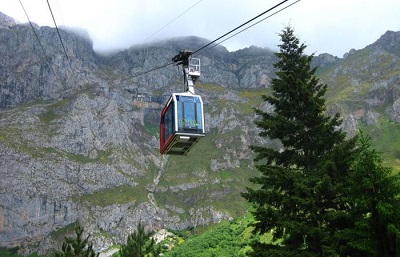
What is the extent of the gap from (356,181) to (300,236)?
4.07 meters

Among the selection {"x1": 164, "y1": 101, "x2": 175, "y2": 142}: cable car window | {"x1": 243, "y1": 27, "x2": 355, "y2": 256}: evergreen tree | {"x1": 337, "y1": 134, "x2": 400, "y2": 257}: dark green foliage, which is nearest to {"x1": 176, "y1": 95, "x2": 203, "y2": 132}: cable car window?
{"x1": 164, "y1": 101, "x2": 175, "y2": 142}: cable car window

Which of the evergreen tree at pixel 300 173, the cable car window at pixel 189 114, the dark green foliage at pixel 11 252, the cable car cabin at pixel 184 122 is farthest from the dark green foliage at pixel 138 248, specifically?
the dark green foliage at pixel 11 252

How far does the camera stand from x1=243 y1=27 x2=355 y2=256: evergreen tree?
17.6 m

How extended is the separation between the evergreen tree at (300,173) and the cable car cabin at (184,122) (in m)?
3.37

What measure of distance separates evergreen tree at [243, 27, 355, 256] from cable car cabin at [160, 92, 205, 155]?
337 centimetres

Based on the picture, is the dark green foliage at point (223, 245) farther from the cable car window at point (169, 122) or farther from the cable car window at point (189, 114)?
the cable car window at point (189, 114)

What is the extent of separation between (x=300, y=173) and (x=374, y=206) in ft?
15.5

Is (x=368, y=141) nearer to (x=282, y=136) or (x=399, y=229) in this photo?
(x=399, y=229)

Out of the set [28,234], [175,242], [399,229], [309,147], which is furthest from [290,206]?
[28,234]

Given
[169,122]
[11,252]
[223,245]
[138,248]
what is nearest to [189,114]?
[169,122]

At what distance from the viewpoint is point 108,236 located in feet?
623

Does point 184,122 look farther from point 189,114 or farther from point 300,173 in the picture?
point 300,173

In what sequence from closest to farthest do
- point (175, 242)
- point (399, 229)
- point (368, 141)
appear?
point (399, 229) → point (368, 141) → point (175, 242)

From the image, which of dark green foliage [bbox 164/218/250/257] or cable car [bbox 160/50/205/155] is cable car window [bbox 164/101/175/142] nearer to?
cable car [bbox 160/50/205/155]
